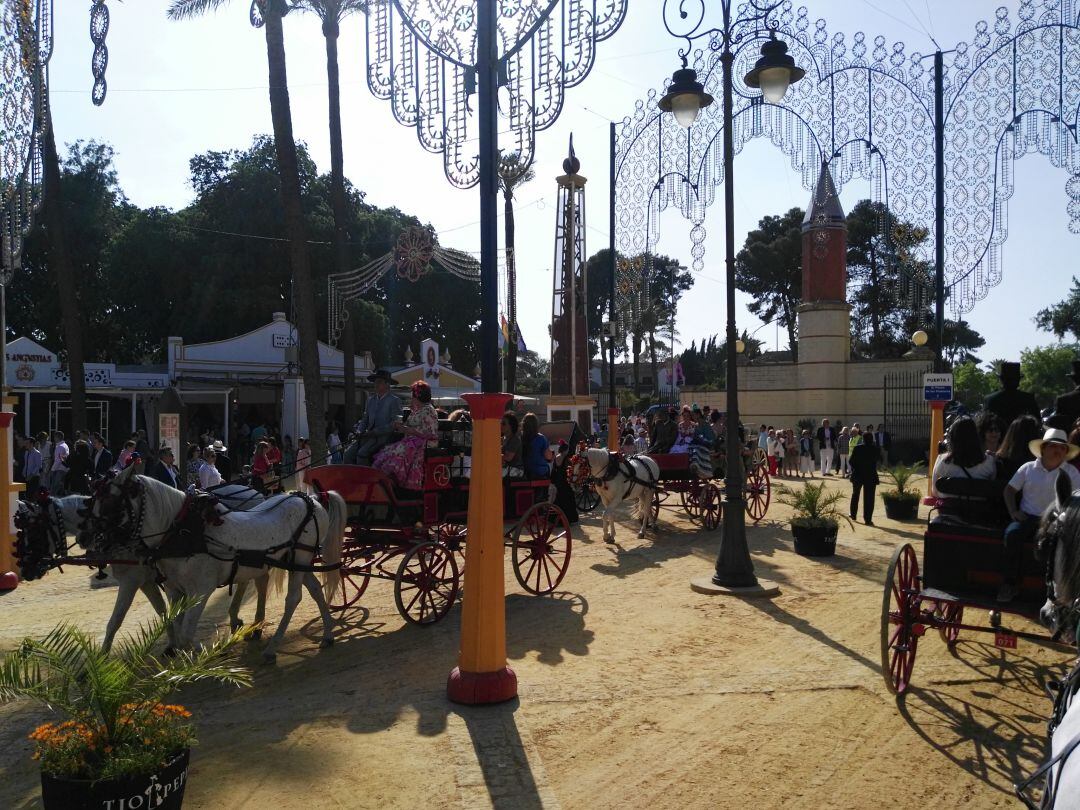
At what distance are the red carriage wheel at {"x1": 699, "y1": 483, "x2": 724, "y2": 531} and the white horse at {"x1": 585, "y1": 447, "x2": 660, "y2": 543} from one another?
53.7 inches

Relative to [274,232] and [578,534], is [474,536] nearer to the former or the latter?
[578,534]

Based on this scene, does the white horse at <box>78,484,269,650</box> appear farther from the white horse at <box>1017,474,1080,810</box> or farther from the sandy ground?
the white horse at <box>1017,474,1080,810</box>

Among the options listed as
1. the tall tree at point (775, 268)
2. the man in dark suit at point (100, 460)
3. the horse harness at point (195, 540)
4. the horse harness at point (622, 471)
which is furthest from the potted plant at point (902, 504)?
the tall tree at point (775, 268)

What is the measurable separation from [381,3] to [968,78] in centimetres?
1016

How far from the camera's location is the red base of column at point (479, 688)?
590cm

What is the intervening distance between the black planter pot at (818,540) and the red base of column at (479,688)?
23.9ft

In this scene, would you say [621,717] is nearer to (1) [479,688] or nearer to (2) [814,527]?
(1) [479,688]

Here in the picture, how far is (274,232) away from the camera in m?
35.5

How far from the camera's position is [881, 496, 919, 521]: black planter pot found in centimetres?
1560

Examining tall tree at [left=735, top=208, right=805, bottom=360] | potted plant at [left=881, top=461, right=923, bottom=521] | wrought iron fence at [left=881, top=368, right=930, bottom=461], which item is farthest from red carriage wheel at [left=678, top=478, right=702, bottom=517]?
tall tree at [left=735, top=208, right=805, bottom=360]

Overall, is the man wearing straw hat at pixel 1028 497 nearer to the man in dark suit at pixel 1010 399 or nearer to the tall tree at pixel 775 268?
the man in dark suit at pixel 1010 399

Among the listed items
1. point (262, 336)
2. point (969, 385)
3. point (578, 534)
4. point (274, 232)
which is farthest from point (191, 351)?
point (969, 385)

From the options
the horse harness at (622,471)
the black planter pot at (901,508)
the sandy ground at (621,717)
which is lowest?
the sandy ground at (621,717)

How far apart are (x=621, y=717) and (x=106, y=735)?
336cm
